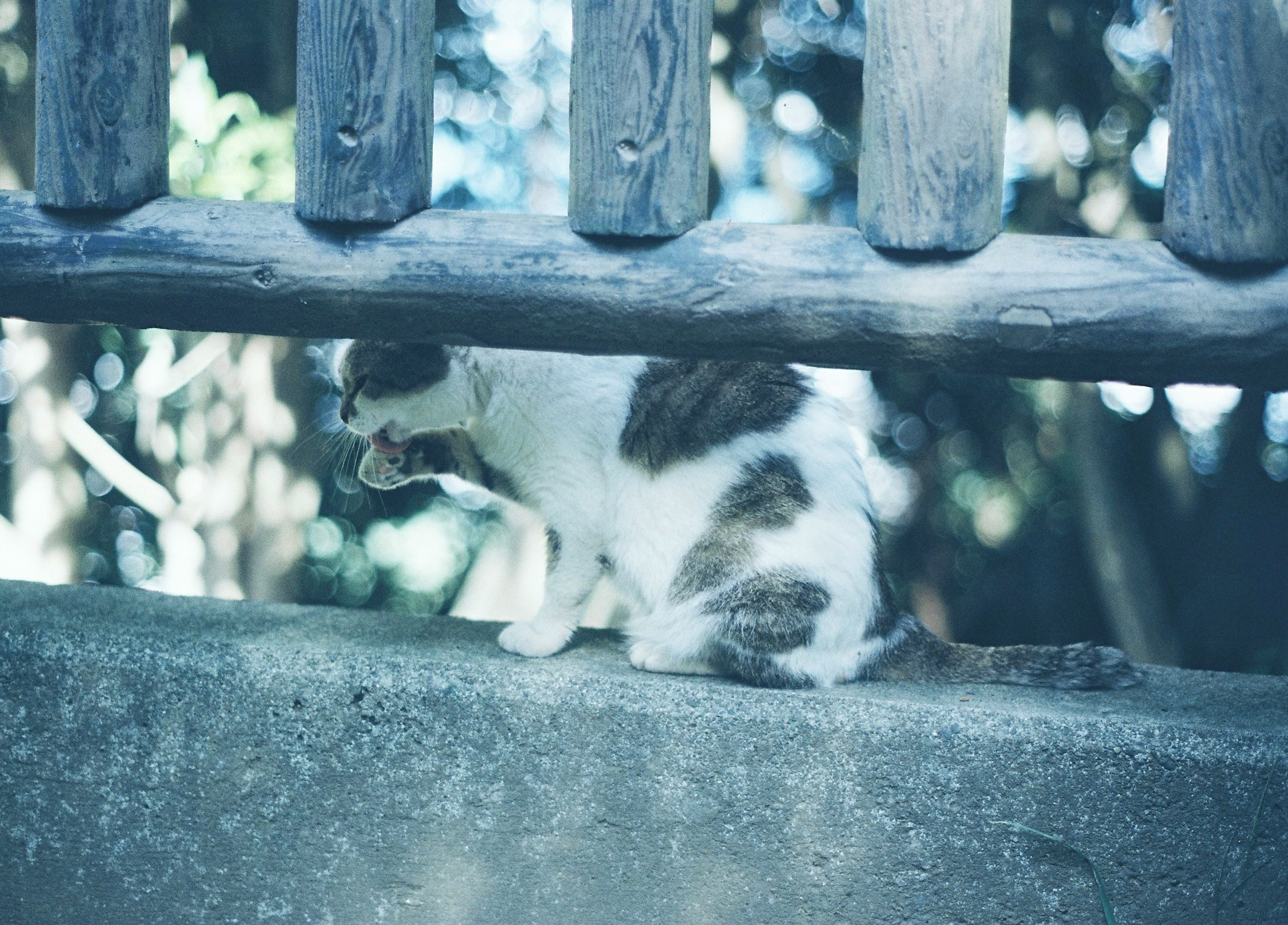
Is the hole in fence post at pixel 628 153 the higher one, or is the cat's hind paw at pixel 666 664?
the hole in fence post at pixel 628 153

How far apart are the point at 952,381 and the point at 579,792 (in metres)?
3.35

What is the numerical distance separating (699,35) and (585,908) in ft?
5.25

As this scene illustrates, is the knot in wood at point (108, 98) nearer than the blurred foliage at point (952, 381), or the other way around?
the knot in wood at point (108, 98)

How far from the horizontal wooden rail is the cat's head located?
57 centimetres

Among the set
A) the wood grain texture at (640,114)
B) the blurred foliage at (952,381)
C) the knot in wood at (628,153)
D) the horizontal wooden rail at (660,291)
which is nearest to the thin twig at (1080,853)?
the horizontal wooden rail at (660,291)

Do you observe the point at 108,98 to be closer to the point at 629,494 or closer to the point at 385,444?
the point at 385,444

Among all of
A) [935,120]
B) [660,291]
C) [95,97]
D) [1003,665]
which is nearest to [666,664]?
[1003,665]

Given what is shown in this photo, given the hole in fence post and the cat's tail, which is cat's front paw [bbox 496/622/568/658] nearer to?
the cat's tail

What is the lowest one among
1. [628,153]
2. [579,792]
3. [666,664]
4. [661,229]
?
→ [579,792]

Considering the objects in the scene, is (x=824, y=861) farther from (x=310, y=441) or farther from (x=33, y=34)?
(x=33, y=34)

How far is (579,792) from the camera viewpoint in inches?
82.0

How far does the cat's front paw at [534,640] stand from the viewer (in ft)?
7.80

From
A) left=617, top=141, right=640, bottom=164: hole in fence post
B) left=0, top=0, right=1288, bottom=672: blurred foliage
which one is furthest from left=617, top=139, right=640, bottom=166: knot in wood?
left=0, top=0, right=1288, bottom=672: blurred foliage

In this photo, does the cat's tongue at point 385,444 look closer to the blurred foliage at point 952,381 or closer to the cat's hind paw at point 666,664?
the cat's hind paw at point 666,664
